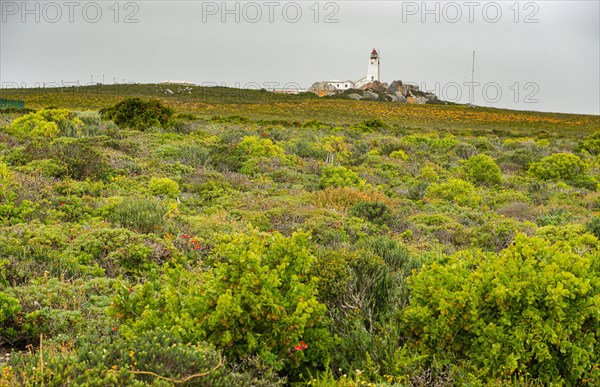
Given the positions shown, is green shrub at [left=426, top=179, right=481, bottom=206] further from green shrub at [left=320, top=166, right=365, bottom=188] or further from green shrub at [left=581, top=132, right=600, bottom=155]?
green shrub at [left=581, top=132, right=600, bottom=155]

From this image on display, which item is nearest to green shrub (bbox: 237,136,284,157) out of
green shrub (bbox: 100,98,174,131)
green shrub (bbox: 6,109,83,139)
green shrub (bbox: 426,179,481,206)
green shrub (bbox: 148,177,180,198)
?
green shrub (bbox: 148,177,180,198)

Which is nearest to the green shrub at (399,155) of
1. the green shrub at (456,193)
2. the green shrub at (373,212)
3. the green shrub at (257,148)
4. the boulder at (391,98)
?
the green shrub at (257,148)

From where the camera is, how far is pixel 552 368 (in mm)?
3781

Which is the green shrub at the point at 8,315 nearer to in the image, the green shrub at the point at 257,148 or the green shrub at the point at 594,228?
the green shrub at the point at 594,228

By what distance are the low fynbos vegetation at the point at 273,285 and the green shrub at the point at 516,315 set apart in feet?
0.05

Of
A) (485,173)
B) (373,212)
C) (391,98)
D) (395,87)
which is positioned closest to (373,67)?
(395,87)

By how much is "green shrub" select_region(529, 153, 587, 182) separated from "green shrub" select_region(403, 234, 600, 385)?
14323 millimetres

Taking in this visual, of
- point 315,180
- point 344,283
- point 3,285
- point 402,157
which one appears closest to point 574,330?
point 344,283

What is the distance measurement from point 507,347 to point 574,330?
56 cm

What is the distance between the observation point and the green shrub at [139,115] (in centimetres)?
2200

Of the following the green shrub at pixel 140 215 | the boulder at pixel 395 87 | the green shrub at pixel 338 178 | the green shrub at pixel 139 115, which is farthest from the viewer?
the boulder at pixel 395 87

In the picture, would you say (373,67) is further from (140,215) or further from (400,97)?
(140,215)

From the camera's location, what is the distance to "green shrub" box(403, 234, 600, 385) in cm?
Answer: 379

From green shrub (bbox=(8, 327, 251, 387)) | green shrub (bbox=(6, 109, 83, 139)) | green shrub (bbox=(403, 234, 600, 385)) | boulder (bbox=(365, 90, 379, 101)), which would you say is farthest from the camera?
boulder (bbox=(365, 90, 379, 101))
